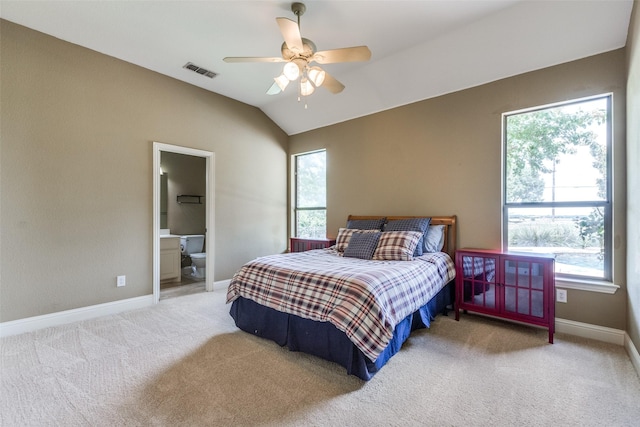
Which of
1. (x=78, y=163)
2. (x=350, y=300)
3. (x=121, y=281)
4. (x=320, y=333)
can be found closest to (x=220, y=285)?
(x=121, y=281)

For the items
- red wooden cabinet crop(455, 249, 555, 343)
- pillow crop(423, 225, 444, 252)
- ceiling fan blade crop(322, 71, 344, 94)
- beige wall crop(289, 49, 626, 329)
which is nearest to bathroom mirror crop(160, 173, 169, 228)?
beige wall crop(289, 49, 626, 329)

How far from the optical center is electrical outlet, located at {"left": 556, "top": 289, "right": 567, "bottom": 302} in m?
2.78

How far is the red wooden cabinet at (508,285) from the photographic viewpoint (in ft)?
8.54

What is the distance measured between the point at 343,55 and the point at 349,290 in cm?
186

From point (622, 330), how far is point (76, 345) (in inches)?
188

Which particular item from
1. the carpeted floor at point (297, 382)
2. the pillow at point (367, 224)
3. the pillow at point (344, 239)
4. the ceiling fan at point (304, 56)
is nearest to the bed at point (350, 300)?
the carpeted floor at point (297, 382)

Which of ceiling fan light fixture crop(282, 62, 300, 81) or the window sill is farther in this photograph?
the window sill

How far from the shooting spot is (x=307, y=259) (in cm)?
308

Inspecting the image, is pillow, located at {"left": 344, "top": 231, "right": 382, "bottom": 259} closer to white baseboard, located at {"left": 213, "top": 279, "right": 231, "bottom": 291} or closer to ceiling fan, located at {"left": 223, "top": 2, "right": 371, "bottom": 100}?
ceiling fan, located at {"left": 223, "top": 2, "right": 371, "bottom": 100}

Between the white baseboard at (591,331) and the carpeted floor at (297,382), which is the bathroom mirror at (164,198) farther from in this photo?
the white baseboard at (591,331)

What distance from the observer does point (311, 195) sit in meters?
5.24

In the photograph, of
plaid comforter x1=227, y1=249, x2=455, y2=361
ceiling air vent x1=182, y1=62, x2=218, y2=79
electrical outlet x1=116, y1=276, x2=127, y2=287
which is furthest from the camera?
ceiling air vent x1=182, y1=62, x2=218, y2=79

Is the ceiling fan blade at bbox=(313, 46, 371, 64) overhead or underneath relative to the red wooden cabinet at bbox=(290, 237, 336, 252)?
overhead

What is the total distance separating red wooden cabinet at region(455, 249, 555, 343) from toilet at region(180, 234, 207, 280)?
428cm
